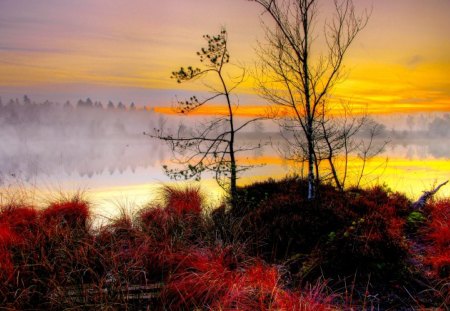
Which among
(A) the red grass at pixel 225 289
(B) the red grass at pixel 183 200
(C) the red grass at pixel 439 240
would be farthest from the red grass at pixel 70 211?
(C) the red grass at pixel 439 240

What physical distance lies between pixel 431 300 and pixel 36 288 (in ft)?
16.1

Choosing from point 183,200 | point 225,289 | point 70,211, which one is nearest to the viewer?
point 225,289

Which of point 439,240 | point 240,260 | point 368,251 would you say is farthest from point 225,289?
point 439,240

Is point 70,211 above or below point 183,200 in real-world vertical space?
below

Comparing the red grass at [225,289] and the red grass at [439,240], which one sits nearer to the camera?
the red grass at [225,289]

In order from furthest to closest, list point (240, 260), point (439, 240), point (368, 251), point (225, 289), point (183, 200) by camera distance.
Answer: point (183, 200) < point (439, 240) < point (368, 251) < point (240, 260) < point (225, 289)

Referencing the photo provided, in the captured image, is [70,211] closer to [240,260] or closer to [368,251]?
[240,260]

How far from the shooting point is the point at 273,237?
27.4 feet

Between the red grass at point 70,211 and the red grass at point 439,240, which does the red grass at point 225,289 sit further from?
the red grass at point 70,211

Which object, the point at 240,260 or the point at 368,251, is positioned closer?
the point at 240,260

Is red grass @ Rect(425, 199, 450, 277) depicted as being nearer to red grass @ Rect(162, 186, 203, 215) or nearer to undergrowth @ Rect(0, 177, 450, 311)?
undergrowth @ Rect(0, 177, 450, 311)

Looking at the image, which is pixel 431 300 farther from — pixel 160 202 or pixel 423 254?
pixel 160 202

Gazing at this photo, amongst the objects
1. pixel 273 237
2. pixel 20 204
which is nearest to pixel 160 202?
pixel 20 204

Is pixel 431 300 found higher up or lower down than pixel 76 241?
lower down
